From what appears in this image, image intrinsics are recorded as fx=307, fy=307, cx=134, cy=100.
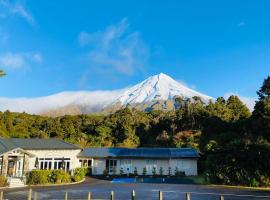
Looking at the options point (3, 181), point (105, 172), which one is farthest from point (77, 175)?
point (105, 172)

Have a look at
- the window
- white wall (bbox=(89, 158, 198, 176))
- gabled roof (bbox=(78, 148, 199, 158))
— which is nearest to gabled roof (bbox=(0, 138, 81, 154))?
the window

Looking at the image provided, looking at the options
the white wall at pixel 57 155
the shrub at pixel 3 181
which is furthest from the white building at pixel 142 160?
the shrub at pixel 3 181

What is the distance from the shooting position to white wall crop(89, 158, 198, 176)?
36031 millimetres

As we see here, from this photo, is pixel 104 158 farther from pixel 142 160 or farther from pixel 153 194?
pixel 153 194

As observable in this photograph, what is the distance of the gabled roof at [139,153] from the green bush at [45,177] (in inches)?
370

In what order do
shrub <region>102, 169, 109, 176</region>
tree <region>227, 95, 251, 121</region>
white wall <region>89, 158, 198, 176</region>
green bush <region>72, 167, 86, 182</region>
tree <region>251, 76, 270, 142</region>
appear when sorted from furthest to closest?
tree <region>227, 95, 251, 121</region>
shrub <region>102, 169, 109, 176</region>
white wall <region>89, 158, 198, 176</region>
tree <region>251, 76, 270, 142</region>
green bush <region>72, 167, 86, 182</region>

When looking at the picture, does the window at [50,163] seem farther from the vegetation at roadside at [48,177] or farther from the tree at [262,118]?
the tree at [262,118]

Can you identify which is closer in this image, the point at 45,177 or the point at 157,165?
the point at 45,177

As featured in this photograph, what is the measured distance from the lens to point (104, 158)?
37469 mm

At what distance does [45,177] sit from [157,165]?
48.2ft

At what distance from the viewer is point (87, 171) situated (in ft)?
121

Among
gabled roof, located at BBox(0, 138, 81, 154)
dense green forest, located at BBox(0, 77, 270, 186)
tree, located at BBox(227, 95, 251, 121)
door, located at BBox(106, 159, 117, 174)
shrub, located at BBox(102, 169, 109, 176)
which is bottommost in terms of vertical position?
shrub, located at BBox(102, 169, 109, 176)

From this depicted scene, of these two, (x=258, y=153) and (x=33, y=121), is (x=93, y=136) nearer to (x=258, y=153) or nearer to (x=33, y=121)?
(x=33, y=121)

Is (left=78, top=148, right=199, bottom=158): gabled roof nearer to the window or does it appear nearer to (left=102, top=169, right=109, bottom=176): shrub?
(left=102, top=169, right=109, bottom=176): shrub
